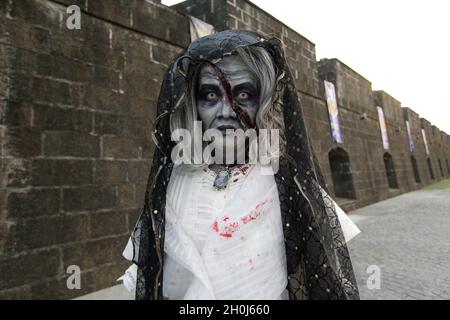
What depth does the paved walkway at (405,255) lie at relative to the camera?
3.23 meters

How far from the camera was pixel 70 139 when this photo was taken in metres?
3.55

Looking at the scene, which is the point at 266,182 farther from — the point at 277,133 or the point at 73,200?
the point at 73,200

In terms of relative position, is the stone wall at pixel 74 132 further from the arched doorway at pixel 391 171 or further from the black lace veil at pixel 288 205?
the arched doorway at pixel 391 171

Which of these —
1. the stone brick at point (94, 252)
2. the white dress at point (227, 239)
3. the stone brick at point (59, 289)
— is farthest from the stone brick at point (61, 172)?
the white dress at point (227, 239)

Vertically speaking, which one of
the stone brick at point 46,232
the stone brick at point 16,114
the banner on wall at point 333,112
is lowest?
the stone brick at point 46,232

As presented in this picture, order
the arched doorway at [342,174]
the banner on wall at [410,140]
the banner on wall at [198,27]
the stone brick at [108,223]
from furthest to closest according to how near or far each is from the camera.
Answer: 1. the banner on wall at [410,140]
2. the arched doorway at [342,174]
3. the banner on wall at [198,27]
4. the stone brick at [108,223]

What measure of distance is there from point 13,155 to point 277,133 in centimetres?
283

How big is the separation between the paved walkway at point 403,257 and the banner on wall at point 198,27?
3937 millimetres

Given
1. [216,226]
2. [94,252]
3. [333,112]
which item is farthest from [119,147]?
[333,112]

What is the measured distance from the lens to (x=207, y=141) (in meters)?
1.30

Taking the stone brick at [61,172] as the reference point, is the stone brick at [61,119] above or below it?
above

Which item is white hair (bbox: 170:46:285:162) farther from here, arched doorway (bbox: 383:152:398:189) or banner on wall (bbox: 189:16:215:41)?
arched doorway (bbox: 383:152:398:189)

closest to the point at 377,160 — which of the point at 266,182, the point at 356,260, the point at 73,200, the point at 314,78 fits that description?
the point at 314,78

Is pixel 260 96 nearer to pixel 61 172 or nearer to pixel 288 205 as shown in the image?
pixel 288 205
